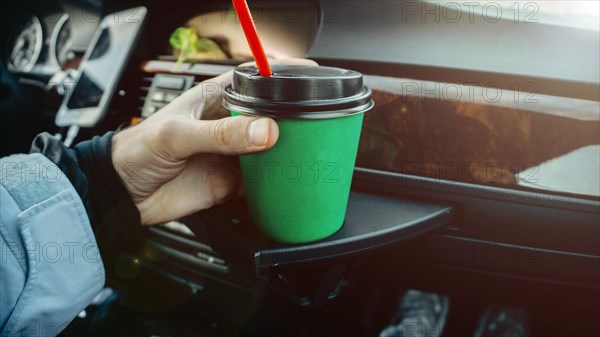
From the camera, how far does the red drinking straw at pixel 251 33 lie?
2.21ft

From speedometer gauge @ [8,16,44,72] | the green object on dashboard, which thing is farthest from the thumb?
speedometer gauge @ [8,16,44,72]

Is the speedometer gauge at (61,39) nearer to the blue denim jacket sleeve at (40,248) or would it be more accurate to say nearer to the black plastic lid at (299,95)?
the blue denim jacket sleeve at (40,248)

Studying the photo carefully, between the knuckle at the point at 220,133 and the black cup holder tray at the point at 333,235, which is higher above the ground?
the knuckle at the point at 220,133

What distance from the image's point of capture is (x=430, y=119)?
40.7 inches

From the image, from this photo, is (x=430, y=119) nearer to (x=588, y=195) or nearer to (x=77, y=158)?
(x=588, y=195)

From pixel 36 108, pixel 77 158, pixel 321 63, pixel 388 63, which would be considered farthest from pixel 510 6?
pixel 36 108

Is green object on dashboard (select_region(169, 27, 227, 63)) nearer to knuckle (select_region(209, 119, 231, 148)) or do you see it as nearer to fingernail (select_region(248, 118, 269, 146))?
knuckle (select_region(209, 119, 231, 148))

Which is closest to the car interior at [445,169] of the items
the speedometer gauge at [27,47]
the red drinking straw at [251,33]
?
the red drinking straw at [251,33]

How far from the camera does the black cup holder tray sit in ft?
2.80

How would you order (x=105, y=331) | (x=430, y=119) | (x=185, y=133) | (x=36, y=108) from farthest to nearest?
(x=36, y=108) → (x=105, y=331) → (x=430, y=119) → (x=185, y=133)

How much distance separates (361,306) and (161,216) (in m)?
0.74

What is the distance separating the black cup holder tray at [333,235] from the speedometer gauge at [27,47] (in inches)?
78.1

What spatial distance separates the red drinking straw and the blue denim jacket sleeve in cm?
53

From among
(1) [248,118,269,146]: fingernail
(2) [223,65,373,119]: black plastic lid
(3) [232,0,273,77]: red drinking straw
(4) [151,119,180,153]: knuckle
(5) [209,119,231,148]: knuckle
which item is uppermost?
(3) [232,0,273,77]: red drinking straw
